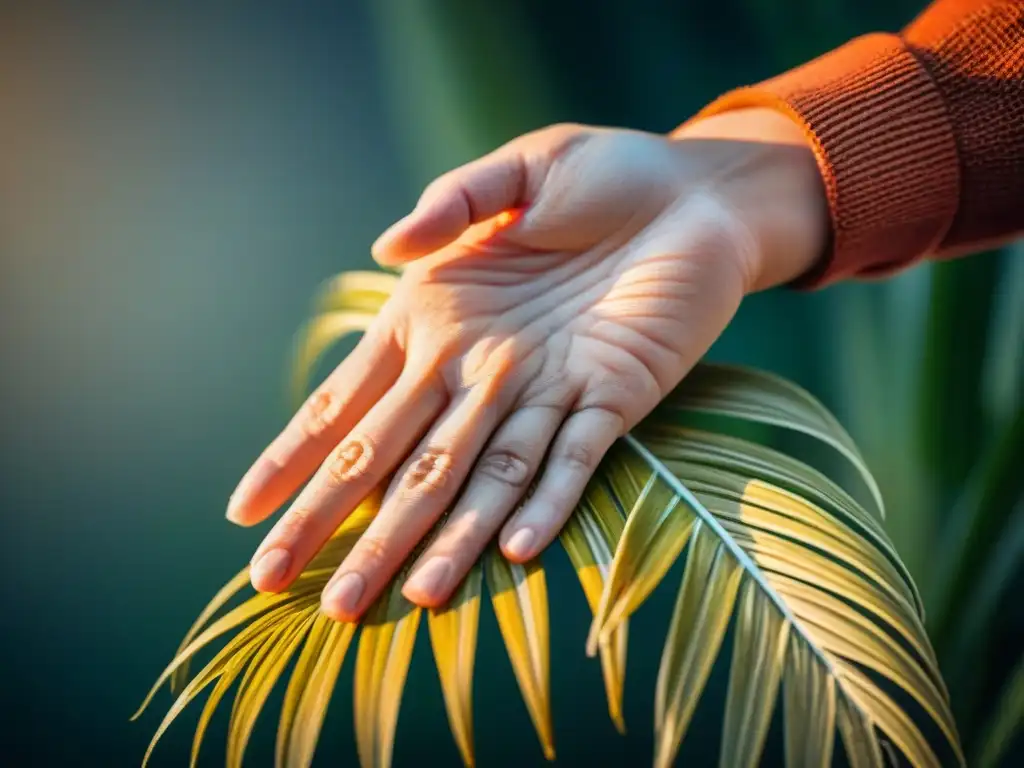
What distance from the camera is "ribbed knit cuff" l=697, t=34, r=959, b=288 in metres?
0.51

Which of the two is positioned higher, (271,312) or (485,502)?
(271,312)

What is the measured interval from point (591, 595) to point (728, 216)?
28 centimetres

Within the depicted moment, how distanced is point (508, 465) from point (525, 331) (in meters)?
0.10

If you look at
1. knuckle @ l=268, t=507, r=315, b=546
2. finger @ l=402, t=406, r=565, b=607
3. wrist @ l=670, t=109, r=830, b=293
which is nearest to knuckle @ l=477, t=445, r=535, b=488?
finger @ l=402, t=406, r=565, b=607

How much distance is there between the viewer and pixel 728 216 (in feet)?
1.73

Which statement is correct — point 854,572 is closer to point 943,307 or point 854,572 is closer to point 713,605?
point 713,605

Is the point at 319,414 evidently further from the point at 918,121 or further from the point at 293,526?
the point at 918,121

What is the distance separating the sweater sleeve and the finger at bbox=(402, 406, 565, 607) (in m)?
0.26

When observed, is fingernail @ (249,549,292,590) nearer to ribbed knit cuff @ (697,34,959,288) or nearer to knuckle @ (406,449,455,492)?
knuckle @ (406,449,455,492)

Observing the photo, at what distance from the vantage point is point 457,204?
48cm

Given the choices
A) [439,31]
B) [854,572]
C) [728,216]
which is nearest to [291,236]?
[439,31]

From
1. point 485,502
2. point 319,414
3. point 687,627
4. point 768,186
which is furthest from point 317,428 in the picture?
point 768,186

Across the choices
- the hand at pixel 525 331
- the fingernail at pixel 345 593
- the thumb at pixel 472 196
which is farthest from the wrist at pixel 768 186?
the fingernail at pixel 345 593

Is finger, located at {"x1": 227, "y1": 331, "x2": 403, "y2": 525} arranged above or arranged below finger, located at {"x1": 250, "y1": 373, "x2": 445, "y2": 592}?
above
